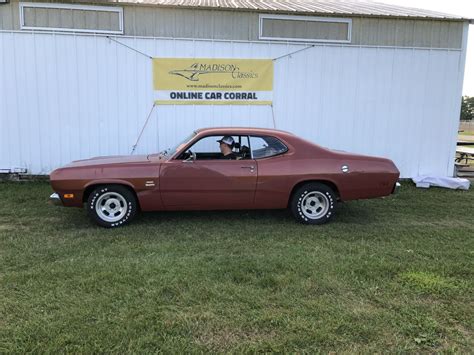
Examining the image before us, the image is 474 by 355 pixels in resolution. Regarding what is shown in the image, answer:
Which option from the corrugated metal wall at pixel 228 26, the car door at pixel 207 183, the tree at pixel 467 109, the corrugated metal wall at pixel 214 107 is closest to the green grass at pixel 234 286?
the car door at pixel 207 183

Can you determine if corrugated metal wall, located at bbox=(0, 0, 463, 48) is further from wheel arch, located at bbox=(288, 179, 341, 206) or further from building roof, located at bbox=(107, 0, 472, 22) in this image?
wheel arch, located at bbox=(288, 179, 341, 206)

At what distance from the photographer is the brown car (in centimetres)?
576

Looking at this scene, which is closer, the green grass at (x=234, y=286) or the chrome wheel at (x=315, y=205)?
the green grass at (x=234, y=286)

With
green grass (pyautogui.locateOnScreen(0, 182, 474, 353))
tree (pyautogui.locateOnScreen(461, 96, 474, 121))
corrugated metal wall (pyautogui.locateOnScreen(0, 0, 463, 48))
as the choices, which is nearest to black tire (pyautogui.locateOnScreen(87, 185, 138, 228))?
green grass (pyautogui.locateOnScreen(0, 182, 474, 353))

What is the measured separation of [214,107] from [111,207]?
406 centimetres

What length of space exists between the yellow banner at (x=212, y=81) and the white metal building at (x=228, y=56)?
154 millimetres

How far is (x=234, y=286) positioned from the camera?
3.93 m

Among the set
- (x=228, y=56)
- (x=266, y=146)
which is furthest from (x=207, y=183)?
(x=228, y=56)

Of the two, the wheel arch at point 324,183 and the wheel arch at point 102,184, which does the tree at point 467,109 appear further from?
the wheel arch at point 102,184

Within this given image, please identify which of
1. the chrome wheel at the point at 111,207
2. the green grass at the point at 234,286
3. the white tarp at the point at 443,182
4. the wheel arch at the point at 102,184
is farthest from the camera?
the white tarp at the point at 443,182

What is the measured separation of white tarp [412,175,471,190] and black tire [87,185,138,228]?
6570 millimetres

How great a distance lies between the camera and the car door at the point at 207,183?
228 inches

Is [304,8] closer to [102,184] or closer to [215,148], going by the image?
[215,148]

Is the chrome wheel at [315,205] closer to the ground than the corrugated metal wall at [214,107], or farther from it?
closer to the ground
